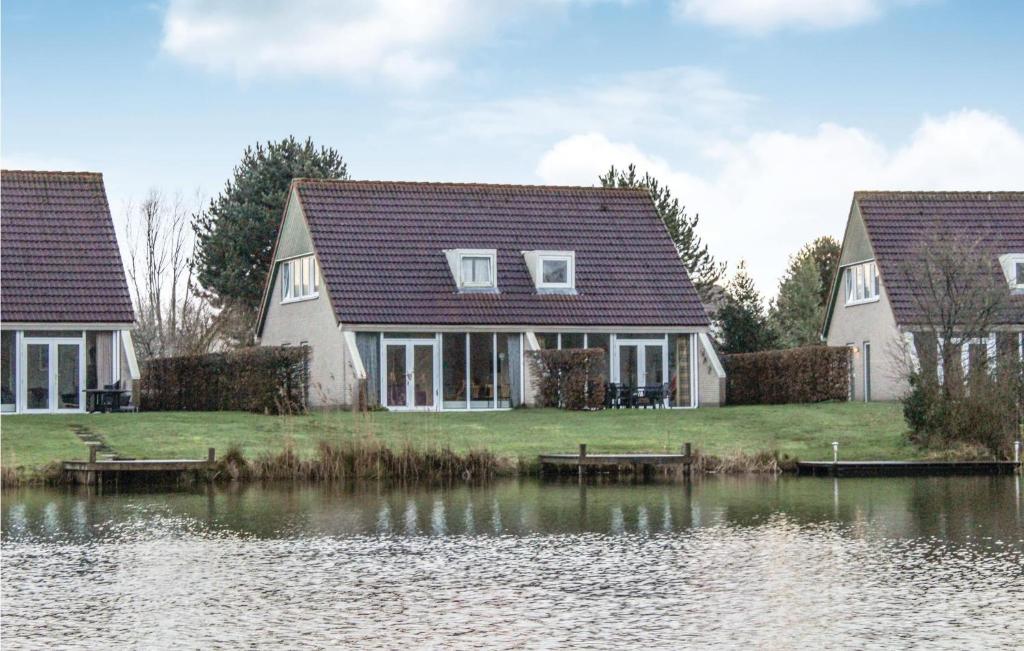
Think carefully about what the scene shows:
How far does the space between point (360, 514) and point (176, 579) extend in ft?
21.7

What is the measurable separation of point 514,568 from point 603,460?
13113 mm

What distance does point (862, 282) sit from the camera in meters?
51.6

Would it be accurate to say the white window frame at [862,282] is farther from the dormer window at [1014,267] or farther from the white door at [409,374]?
the white door at [409,374]

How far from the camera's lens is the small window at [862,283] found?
1992 inches

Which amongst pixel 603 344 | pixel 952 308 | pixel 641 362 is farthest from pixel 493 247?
pixel 952 308

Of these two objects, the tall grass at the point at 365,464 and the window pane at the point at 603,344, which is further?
the window pane at the point at 603,344

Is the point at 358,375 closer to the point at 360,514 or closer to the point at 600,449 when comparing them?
the point at 600,449

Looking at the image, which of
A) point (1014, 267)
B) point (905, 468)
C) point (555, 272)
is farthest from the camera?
point (1014, 267)

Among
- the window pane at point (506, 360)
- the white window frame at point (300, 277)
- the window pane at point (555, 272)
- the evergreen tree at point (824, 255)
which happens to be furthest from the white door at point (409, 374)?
the evergreen tree at point (824, 255)

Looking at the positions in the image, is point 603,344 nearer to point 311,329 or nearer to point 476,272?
point 476,272

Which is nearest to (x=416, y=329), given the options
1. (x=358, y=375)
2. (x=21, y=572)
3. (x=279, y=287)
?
(x=358, y=375)

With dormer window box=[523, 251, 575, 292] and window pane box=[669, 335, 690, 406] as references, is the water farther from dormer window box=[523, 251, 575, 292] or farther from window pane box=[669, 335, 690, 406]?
dormer window box=[523, 251, 575, 292]

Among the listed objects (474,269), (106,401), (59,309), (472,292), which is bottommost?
(106,401)

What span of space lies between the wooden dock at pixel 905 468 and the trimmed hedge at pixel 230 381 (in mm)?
12854
